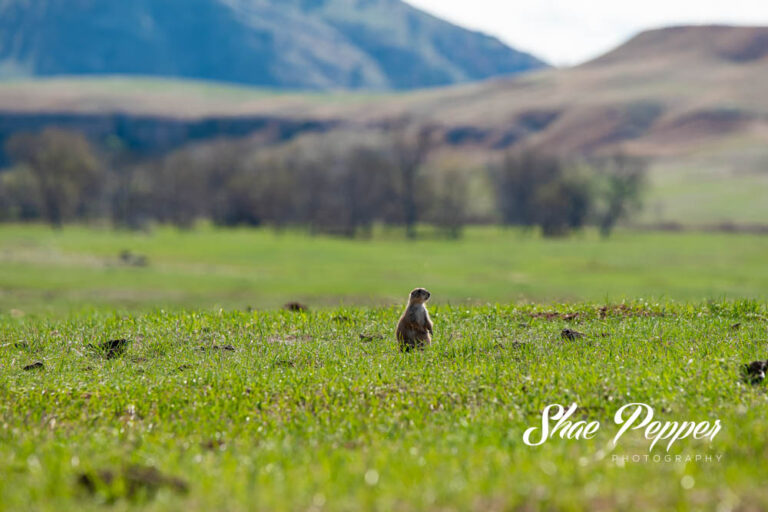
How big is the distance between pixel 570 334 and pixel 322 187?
120m

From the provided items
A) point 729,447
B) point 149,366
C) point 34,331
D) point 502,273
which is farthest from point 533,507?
point 502,273

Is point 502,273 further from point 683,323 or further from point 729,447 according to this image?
point 729,447

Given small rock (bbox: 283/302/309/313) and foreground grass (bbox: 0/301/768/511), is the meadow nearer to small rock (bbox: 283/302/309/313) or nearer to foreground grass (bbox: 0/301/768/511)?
foreground grass (bbox: 0/301/768/511)

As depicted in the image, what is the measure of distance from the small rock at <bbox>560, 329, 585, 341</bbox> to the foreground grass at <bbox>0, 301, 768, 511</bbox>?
0.73 feet

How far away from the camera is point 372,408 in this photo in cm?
1162

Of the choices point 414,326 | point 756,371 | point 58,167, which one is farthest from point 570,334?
point 58,167

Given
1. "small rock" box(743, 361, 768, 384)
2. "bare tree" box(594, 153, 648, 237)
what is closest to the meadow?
"small rock" box(743, 361, 768, 384)

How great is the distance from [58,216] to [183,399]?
416 feet

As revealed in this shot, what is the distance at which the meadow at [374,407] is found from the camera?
7.99 meters

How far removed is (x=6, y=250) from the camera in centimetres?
8231

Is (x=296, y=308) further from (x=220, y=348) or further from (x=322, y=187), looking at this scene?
(x=322, y=187)

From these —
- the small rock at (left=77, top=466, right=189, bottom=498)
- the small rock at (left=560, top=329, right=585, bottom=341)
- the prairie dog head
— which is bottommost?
the small rock at (left=77, top=466, right=189, bottom=498)

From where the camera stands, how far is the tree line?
127938 mm

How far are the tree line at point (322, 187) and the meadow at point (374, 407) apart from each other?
345 feet
